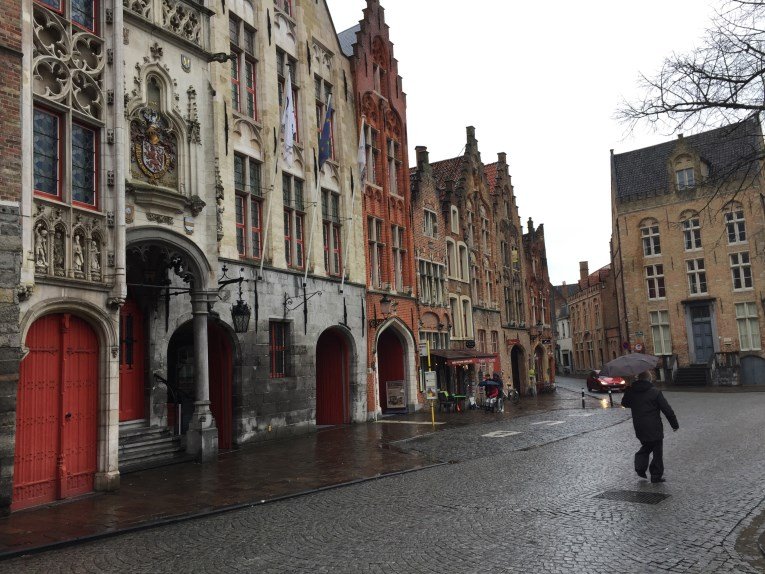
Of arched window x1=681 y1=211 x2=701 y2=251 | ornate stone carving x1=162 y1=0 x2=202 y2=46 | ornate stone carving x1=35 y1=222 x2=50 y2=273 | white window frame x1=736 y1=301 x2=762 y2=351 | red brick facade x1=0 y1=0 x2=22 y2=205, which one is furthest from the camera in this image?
arched window x1=681 y1=211 x2=701 y2=251

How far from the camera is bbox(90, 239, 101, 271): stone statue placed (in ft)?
35.8

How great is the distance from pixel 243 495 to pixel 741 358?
41742mm

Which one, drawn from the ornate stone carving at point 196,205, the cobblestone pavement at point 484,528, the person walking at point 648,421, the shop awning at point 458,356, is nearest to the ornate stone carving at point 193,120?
the ornate stone carving at point 196,205

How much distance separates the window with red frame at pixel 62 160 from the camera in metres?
10.5

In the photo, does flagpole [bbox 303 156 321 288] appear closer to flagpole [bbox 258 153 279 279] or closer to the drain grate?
flagpole [bbox 258 153 279 279]

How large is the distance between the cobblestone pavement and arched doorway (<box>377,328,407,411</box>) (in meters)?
13.9

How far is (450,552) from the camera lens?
648cm

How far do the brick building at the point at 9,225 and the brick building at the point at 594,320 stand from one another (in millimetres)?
52544

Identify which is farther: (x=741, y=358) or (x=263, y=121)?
(x=741, y=358)

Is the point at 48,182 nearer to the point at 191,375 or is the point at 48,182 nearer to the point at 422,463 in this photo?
the point at 191,375

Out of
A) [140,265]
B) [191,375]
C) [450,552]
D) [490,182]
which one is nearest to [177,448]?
[191,375]

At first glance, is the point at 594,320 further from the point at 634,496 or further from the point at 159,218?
the point at 634,496

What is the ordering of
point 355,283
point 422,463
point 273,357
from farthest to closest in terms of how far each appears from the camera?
point 355,283 → point 273,357 → point 422,463

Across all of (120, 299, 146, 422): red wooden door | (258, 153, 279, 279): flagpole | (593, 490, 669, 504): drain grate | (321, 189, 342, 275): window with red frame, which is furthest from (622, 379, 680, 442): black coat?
(321, 189, 342, 275): window with red frame
